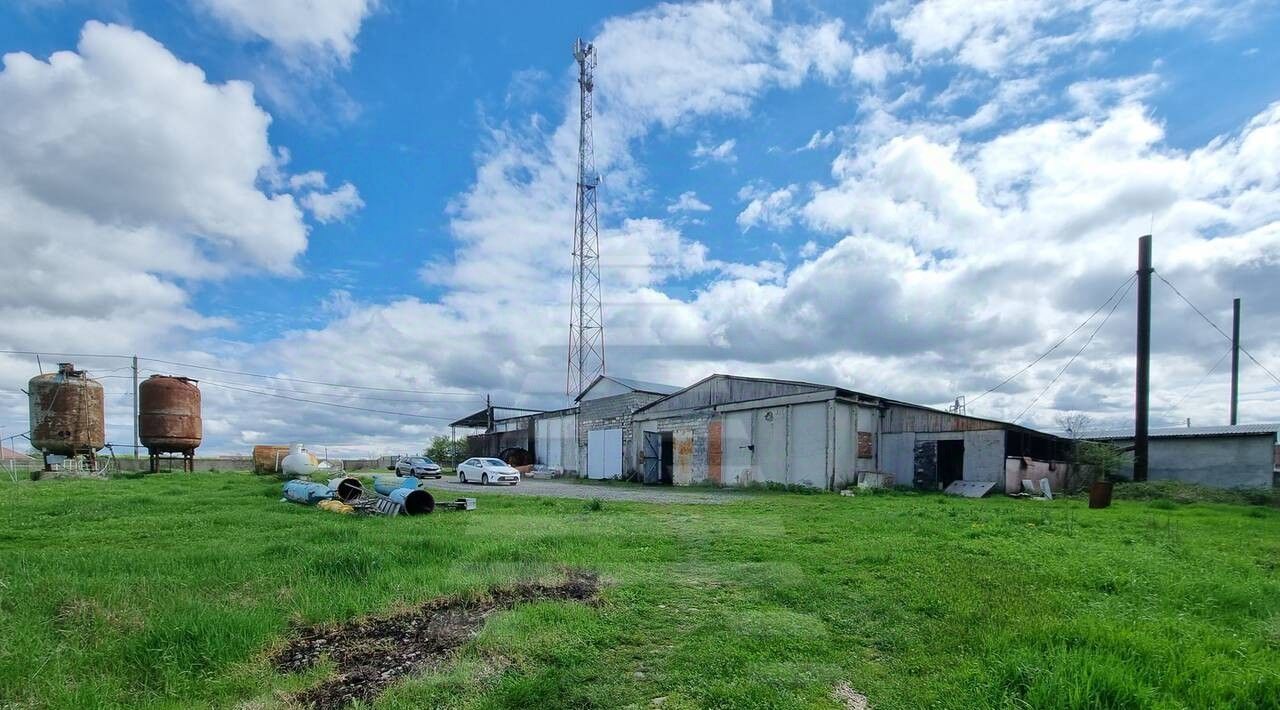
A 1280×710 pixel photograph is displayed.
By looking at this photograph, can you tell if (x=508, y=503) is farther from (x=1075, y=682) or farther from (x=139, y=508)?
(x=1075, y=682)

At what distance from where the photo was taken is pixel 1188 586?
611 cm

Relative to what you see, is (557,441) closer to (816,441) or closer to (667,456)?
(667,456)

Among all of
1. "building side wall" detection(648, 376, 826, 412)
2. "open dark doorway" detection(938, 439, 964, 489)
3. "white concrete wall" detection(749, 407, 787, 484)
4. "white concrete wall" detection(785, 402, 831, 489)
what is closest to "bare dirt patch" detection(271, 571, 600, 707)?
"white concrete wall" detection(785, 402, 831, 489)

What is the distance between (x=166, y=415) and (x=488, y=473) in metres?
15.6

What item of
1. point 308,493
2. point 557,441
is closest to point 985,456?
point 308,493

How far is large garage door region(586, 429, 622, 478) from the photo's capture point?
32406 millimetres

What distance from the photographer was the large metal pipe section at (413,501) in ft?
42.4

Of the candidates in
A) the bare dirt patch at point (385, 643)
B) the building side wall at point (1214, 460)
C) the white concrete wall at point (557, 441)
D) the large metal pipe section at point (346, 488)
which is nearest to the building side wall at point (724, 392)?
the white concrete wall at point (557, 441)

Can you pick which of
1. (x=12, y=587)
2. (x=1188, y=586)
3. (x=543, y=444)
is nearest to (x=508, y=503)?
(x=12, y=587)

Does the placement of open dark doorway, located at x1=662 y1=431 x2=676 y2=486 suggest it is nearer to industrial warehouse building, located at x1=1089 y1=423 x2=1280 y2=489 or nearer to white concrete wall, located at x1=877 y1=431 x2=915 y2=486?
white concrete wall, located at x1=877 y1=431 x2=915 y2=486

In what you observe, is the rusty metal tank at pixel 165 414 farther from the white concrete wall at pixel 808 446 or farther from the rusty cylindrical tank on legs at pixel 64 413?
the white concrete wall at pixel 808 446

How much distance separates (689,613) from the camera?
221 inches

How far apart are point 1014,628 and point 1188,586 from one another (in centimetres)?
285

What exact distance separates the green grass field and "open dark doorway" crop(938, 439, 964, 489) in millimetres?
12009
